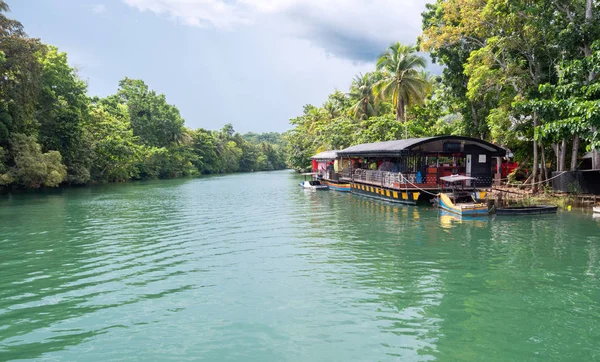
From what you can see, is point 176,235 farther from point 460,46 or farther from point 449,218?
point 460,46

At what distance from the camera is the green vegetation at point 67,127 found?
94.1ft

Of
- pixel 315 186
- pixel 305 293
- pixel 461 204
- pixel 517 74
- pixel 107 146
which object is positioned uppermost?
pixel 517 74

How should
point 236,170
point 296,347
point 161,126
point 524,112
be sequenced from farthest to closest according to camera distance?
point 236,170 → point 161,126 → point 524,112 → point 296,347

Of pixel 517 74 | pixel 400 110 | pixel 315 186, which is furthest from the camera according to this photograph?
pixel 400 110

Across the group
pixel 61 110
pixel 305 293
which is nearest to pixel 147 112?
pixel 61 110

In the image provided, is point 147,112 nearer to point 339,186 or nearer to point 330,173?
point 330,173

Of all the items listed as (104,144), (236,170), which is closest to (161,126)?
(104,144)

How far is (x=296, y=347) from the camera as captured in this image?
5.86 m

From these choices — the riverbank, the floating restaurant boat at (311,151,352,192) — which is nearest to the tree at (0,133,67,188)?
the floating restaurant boat at (311,151,352,192)

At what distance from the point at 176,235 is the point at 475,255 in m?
9.60

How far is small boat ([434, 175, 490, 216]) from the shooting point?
55.2 feet

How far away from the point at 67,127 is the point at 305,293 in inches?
1419

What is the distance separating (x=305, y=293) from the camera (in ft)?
26.5

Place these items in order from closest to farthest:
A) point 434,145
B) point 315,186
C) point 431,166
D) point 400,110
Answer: point 434,145 < point 431,166 < point 315,186 < point 400,110
